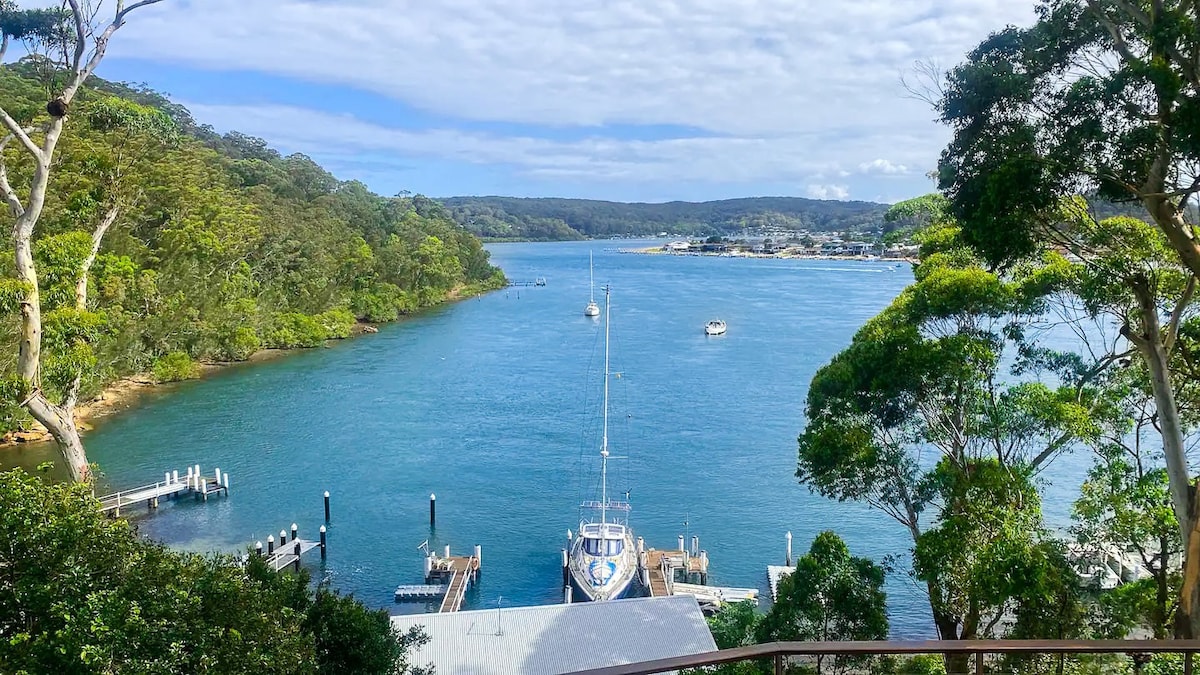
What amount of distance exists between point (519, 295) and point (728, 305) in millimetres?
17071

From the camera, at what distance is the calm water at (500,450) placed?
17141mm

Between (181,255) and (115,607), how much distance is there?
97.8 feet

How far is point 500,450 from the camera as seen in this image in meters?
23.0

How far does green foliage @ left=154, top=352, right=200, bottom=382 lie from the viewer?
94.4ft

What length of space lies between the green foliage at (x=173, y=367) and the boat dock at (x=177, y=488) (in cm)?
974

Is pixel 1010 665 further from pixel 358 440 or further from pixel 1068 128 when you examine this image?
pixel 358 440

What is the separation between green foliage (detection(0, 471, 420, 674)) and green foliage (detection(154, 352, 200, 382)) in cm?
2603

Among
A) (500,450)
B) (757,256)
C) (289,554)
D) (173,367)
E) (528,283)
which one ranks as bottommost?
(289,554)

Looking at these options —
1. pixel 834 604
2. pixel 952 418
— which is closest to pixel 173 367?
pixel 834 604

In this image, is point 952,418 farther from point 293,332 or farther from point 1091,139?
point 293,332

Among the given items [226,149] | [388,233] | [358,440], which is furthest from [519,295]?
[358,440]

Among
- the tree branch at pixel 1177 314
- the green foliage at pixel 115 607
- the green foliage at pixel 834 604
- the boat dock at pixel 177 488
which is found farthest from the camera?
the boat dock at pixel 177 488

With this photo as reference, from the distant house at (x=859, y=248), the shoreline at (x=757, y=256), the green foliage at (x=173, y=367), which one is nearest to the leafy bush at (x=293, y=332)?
the green foliage at (x=173, y=367)

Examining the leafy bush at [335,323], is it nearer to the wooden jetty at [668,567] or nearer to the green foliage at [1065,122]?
the wooden jetty at [668,567]
